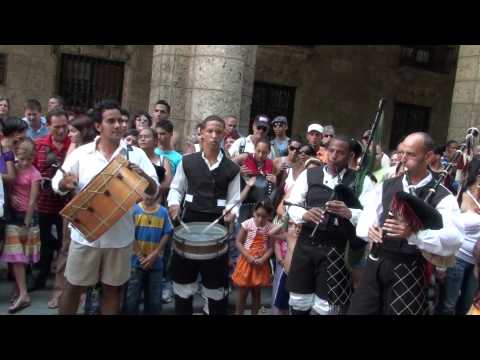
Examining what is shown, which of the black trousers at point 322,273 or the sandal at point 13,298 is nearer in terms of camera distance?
the black trousers at point 322,273

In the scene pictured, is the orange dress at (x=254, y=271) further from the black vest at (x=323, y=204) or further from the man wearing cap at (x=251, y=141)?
the man wearing cap at (x=251, y=141)

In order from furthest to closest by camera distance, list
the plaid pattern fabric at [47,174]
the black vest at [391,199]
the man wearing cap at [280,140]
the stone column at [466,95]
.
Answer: the stone column at [466,95]
the man wearing cap at [280,140]
the plaid pattern fabric at [47,174]
the black vest at [391,199]

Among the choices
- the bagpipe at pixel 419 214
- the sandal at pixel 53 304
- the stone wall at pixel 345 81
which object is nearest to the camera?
the bagpipe at pixel 419 214

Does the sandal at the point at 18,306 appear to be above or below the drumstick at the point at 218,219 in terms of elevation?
below

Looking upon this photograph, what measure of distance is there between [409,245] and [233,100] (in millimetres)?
5133

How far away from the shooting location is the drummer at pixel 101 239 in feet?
15.1

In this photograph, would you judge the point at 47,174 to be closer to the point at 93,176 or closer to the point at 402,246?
the point at 93,176

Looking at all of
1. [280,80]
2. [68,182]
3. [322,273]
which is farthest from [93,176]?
[280,80]

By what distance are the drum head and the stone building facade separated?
3.95m

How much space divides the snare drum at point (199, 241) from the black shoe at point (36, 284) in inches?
84.0

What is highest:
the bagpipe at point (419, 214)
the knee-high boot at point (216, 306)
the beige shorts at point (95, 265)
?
the bagpipe at point (419, 214)

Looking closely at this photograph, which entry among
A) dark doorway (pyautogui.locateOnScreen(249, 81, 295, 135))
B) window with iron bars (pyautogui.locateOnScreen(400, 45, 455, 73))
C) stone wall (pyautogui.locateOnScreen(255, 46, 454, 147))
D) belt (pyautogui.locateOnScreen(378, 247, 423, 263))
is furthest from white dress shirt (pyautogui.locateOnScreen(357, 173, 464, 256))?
window with iron bars (pyautogui.locateOnScreen(400, 45, 455, 73))

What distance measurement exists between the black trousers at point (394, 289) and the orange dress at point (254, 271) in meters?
1.79

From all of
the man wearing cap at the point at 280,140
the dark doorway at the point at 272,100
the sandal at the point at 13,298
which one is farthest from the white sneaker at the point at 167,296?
the dark doorway at the point at 272,100
